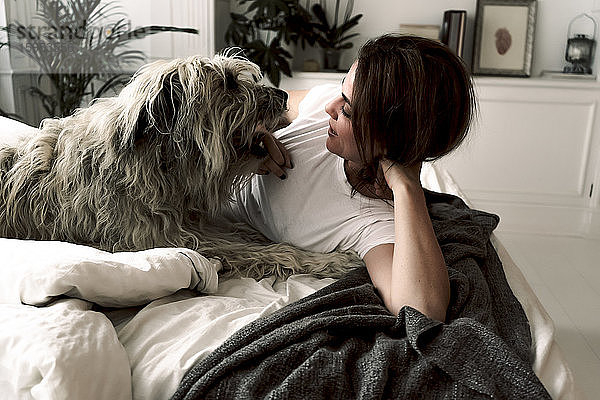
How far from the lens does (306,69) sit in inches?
173

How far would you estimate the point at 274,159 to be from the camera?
1749mm

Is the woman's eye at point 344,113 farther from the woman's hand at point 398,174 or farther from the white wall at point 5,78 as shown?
the white wall at point 5,78

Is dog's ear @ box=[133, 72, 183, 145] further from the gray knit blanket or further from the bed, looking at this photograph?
the gray knit blanket

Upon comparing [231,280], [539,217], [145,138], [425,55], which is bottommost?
[539,217]

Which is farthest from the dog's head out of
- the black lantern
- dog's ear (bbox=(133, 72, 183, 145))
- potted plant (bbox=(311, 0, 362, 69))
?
the black lantern

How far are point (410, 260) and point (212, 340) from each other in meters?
0.47

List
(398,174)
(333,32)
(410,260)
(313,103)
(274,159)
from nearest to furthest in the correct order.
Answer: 1. (410,260)
2. (398,174)
3. (274,159)
4. (313,103)
5. (333,32)

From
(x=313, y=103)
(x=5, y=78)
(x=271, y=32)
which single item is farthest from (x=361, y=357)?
(x=271, y=32)

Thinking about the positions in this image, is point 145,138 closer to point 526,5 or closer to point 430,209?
point 430,209

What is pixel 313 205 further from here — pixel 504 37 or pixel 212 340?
pixel 504 37

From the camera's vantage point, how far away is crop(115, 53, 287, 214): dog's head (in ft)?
4.92

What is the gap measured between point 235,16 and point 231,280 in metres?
2.87

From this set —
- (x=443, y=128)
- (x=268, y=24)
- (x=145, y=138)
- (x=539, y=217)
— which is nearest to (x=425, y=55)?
(x=443, y=128)

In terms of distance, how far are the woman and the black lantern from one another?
3.05 metres
